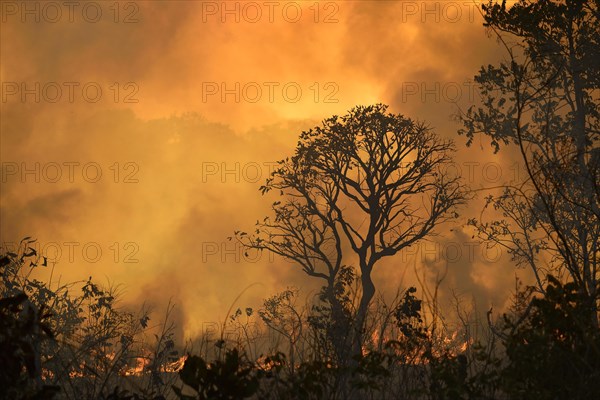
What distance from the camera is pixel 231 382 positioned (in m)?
4.91

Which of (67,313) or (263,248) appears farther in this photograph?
(263,248)

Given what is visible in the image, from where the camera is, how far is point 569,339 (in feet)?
20.0

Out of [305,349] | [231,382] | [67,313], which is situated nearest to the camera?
[231,382]

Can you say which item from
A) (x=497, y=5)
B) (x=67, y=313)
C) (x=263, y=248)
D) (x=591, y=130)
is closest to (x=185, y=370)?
(x=497, y=5)

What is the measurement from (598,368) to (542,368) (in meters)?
0.50

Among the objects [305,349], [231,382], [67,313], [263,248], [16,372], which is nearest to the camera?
[16,372]

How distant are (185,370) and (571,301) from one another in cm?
321

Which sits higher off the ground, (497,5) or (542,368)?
(497,5)

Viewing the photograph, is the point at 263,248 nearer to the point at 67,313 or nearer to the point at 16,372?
the point at 67,313

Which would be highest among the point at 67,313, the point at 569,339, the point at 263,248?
the point at 263,248

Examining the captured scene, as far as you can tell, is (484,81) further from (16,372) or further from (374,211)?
(16,372)

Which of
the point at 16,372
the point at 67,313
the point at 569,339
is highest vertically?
the point at 67,313

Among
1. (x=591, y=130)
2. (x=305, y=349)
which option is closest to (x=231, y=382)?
(x=305, y=349)

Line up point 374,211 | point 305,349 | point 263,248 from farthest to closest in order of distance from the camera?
point 263,248
point 374,211
point 305,349
